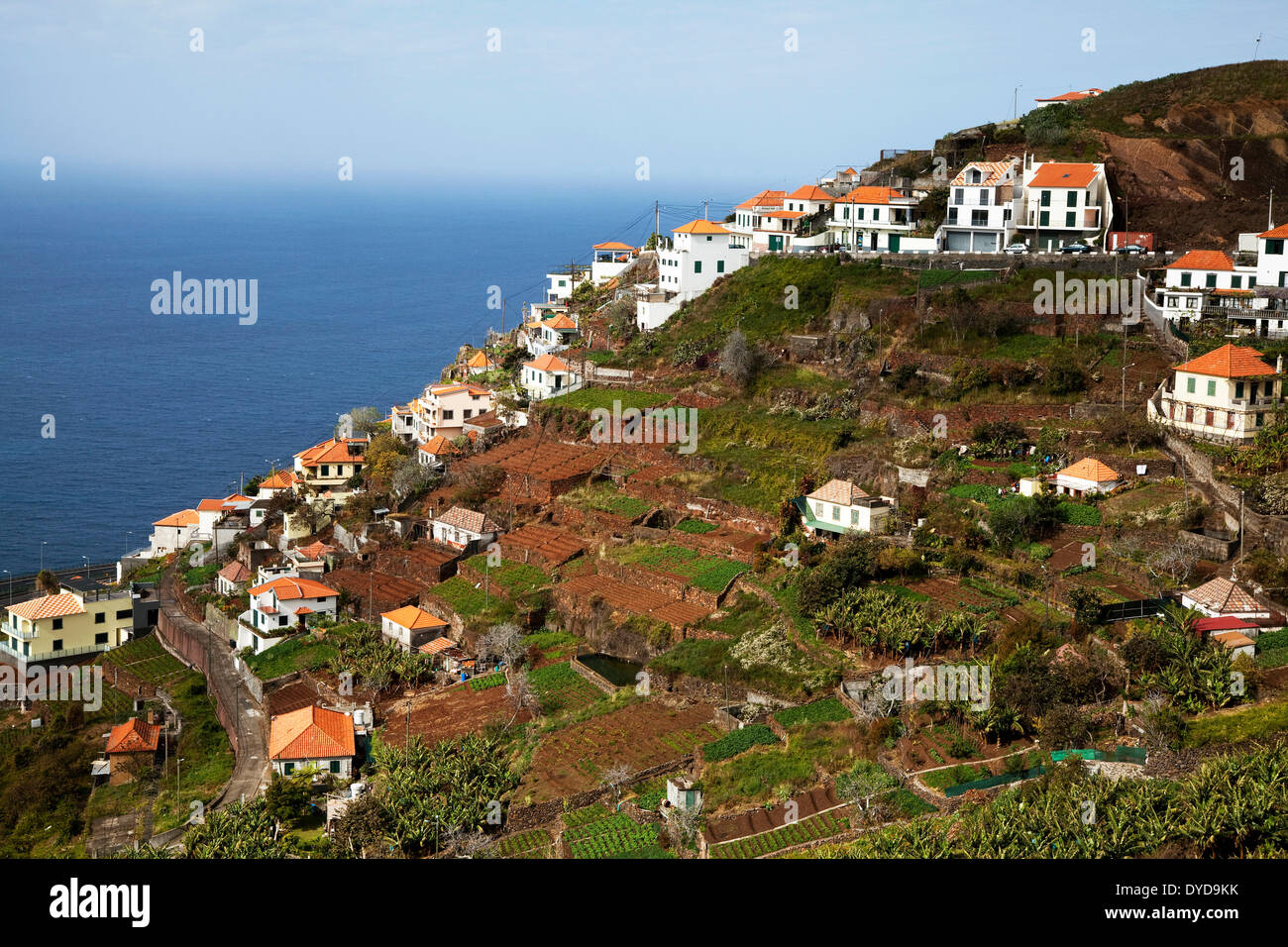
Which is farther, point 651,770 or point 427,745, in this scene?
point 427,745

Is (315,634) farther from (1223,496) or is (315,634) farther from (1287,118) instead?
(1287,118)

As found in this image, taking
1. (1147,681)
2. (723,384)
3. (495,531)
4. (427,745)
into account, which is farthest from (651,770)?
(723,384)

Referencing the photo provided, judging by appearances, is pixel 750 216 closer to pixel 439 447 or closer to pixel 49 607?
pixel 439 447

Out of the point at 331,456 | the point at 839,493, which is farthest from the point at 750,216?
the point at 839,493

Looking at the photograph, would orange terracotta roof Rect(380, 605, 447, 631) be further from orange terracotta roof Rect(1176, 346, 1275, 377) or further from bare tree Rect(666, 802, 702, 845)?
orange terracotta roof Rect(1176, 346, 1275, 377)

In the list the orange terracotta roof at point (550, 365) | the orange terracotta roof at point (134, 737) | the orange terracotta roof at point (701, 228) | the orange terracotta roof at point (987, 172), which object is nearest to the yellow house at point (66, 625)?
the orange terracotta roof at point (134, 737)
